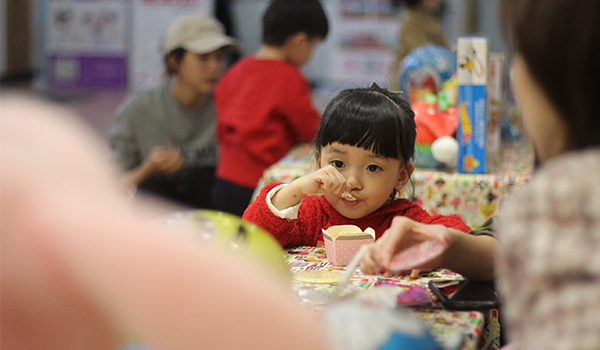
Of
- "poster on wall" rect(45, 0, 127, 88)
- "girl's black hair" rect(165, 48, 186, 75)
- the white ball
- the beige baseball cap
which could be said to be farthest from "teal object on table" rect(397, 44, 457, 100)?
"poster on wall" rect(45, 0, 127, 88)

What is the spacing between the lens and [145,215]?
576mm

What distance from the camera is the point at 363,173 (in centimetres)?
124

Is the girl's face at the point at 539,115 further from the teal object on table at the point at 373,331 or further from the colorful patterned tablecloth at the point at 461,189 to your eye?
the colorful patterned tablecloth at the point at 461,189

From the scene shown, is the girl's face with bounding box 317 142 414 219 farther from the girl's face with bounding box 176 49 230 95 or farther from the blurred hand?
the girl's face with bounding box 176 49 230 95

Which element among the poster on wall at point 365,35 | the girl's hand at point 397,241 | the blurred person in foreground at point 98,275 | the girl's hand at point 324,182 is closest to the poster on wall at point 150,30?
the poster on wall at point 365,35

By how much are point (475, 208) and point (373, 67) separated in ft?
19.5

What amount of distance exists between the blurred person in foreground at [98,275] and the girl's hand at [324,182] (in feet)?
2.09

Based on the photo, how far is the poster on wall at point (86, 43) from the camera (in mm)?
7469

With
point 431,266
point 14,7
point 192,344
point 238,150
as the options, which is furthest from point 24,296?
point 14,7

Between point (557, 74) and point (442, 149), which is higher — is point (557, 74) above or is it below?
above

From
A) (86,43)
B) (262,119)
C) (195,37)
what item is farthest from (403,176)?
(86,43)

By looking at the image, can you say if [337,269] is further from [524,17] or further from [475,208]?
[475,208]

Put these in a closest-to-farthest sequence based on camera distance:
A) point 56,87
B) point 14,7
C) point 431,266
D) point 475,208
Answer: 1. point 431,266
2. point 475,208
3. point 56,87
4. point 14,7

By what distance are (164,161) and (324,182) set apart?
4.27 ft
